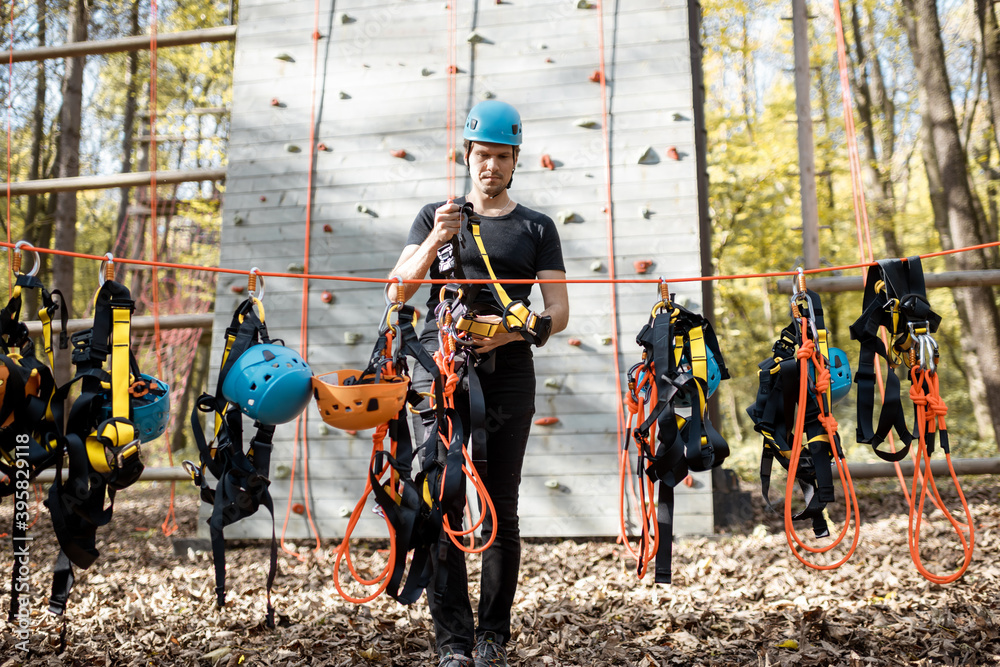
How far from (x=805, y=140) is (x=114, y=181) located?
4809 mm

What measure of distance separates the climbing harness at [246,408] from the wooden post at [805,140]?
11.6 ft

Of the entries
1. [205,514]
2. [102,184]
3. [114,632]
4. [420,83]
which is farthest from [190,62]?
[114,632]

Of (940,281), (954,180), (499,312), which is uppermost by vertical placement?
(954,180)

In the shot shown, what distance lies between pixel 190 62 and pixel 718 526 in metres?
13.0

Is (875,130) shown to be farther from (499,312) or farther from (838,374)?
(499,312)

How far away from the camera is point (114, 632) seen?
3.14 m

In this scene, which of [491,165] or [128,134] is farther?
[128,134]

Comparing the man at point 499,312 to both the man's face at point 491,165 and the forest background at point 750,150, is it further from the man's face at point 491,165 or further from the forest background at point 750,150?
the forest background at point 750,150

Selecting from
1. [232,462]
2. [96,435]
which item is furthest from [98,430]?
[232,462]

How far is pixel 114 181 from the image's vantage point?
5.16m

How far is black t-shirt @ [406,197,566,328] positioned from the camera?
98.8 inches

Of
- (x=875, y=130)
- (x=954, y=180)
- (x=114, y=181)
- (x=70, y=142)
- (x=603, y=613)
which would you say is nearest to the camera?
(x=603, y=613)

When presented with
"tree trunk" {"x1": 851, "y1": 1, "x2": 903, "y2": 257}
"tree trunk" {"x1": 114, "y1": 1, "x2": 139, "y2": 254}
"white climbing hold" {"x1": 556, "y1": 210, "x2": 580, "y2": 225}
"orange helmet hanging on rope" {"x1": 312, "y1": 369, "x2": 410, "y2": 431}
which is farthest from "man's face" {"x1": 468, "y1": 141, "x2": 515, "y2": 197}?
"tree trunk" {"x1": 851, "y1": 1, "x2": 903, "y2": 257}

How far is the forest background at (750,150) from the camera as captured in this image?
8.23 meters
